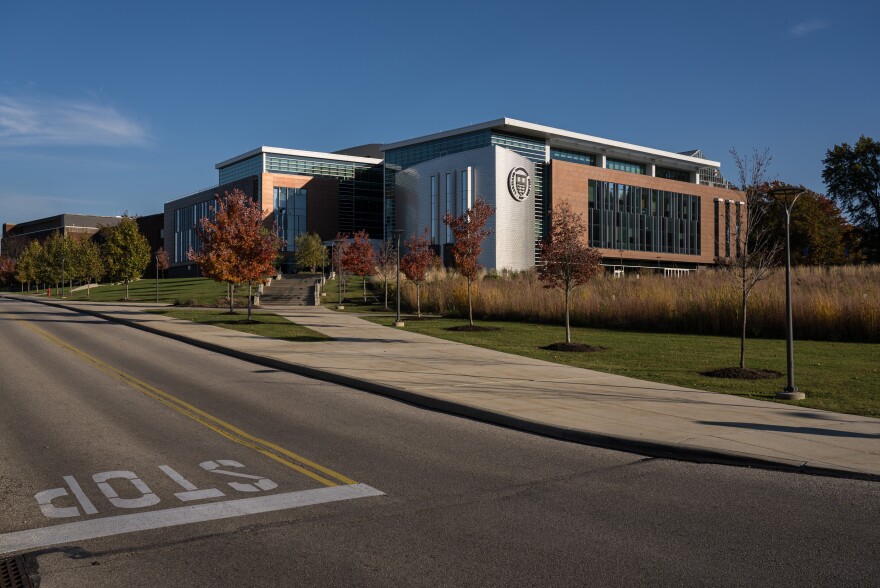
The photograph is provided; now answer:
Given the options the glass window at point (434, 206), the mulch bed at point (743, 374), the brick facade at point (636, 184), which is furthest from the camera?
the glass window at point (434, 206)

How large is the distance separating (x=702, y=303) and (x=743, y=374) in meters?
11.4

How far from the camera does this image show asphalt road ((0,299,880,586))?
15.9ft

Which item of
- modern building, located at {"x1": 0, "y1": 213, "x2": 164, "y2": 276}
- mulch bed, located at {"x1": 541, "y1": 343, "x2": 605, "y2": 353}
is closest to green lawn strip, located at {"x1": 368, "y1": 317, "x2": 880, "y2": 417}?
mulch bed, located at {"x1": 541, "y1": 343, "x2": 605, "y2": 353}

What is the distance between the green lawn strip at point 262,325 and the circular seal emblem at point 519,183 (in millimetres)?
43793

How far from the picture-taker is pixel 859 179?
60656mm

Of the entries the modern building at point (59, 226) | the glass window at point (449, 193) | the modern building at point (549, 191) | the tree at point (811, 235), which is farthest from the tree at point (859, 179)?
the modern building at point (59, 226)

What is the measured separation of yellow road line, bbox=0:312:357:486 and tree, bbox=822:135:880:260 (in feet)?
204

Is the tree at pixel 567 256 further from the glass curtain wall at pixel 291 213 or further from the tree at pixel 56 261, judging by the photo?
the glass curtain wall at pixel 291 213

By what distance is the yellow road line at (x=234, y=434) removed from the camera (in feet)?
24.1

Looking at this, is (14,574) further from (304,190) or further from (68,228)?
(68,228)

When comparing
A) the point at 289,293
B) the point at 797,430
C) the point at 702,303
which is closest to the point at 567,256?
the point at 702,303

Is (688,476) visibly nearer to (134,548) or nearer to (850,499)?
(850,499)

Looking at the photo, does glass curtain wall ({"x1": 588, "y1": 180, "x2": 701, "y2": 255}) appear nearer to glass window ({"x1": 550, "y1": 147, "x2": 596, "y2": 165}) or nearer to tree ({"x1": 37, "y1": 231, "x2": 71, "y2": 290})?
glass window ({"x1": 550, "y1": 147, "x2": 596, "y2": 165})

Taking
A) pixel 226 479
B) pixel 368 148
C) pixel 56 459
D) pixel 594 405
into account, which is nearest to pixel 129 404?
pixel 56 459
